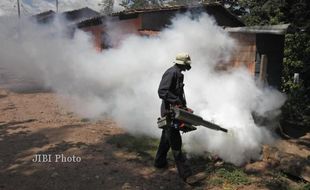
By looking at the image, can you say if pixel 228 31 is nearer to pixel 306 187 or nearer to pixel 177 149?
pixel 177 149

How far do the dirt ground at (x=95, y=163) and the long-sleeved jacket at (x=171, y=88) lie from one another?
1221 millimetres

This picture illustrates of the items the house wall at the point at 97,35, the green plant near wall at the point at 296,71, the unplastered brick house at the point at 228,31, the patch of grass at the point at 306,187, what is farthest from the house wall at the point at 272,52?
the house wall at the point at 97,35

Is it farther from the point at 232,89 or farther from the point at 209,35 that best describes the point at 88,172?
the point at 209,35

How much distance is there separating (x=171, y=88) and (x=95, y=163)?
1.99 meters

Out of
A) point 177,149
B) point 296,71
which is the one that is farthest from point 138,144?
point 296,71

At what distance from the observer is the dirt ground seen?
5.91 m

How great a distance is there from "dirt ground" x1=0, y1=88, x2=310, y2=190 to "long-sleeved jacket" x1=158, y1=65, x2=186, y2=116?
122cm

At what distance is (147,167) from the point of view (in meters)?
6.64

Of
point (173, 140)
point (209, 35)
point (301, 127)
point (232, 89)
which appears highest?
point (209, 35)

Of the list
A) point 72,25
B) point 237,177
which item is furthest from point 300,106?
point 72,25

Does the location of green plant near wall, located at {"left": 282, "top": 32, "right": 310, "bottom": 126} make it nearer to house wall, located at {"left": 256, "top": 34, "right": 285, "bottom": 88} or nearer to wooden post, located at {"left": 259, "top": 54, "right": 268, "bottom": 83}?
house wall, located at {"left": 256, "top": 34, "right": 285, "bottom": 88}

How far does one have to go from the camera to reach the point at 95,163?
22.0 ft

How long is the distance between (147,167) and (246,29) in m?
4.16

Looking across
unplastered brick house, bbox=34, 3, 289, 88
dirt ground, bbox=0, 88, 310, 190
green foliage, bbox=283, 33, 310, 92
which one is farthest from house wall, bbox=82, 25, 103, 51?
green foliage, bbox=283, 33, 310, 92
